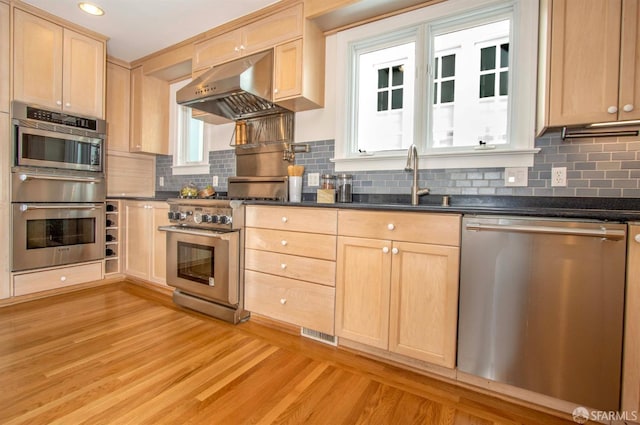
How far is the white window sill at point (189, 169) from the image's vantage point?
3520 millimetres

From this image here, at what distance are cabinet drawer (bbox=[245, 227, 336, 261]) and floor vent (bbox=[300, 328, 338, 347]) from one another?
Answer: 53 centimetres

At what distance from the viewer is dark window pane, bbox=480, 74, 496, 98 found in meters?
2.06

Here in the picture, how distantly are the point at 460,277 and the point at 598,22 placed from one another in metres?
1.41

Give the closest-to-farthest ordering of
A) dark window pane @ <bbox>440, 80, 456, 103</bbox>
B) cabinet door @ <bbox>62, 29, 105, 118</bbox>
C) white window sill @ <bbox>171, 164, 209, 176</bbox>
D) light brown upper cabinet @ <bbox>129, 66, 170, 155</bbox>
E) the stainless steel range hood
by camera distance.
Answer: dark window pane @ <bbox>440, 80, 456, 103</bbox>
the stainless steel range hood
cabinet door @ <bbox>62, 29, 105, 118</bbox>
white window sill @ <bbox>171, 164, 209, 176</bbox>
light brown upper cabinet @ <bbox>129, 66, 170, 155</bbox>

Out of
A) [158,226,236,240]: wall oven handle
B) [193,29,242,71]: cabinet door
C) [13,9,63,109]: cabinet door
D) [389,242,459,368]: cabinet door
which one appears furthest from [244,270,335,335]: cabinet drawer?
[13,9,63,109]: cabinet door

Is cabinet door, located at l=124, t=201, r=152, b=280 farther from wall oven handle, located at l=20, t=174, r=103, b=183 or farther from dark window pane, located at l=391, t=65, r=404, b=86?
dark window pane, located at l=391, t=65, r=404, b=86

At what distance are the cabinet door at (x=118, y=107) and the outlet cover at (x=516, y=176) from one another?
158 inches

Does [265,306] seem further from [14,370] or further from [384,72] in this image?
[384,72]

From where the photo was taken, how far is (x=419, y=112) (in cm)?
224

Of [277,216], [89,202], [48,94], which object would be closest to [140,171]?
[89,202]

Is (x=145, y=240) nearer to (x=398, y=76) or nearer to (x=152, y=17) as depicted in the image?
(x=152, y=17)

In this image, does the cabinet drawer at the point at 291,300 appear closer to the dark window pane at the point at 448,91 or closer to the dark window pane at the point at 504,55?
the dark window pane at the point at 448,91

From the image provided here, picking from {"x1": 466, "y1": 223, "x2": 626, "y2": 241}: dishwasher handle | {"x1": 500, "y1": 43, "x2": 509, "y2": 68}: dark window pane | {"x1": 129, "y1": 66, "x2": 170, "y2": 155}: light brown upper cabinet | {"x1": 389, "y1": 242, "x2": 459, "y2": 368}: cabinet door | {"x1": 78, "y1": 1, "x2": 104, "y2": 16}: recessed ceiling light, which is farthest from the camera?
{"x1": 129, "y1": 66, "x2": 170, "y2": 155}: light brown upper cabinet

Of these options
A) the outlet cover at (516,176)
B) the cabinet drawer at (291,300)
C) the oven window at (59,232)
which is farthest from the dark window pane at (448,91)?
the oven window at (59,232)
